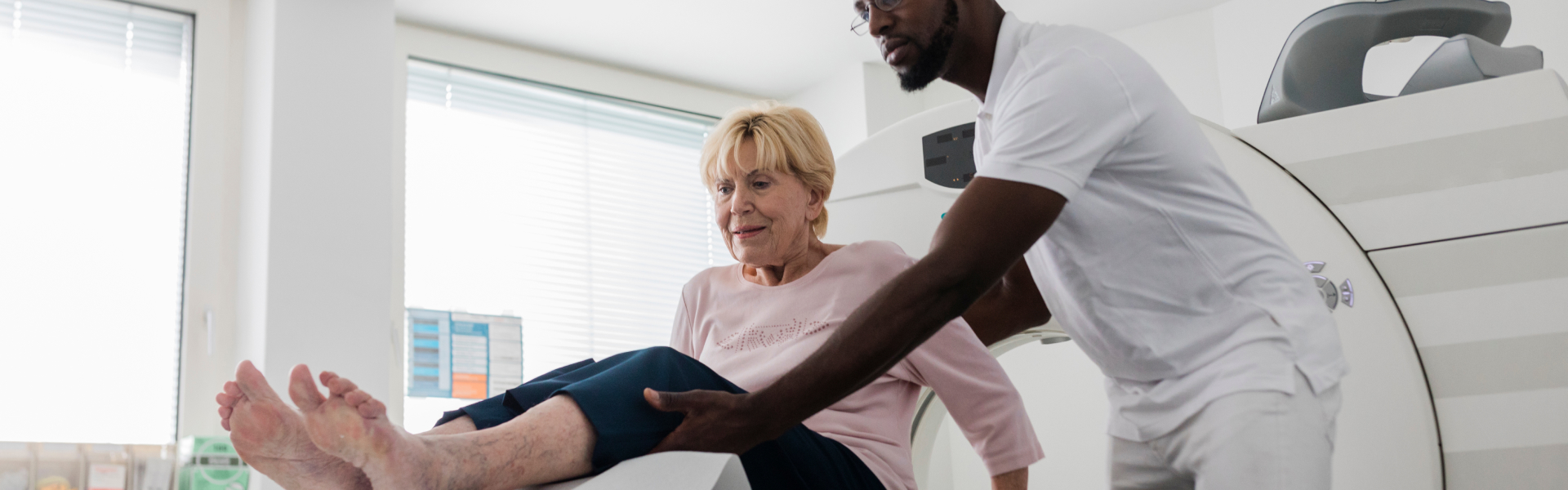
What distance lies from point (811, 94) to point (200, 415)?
2140mm

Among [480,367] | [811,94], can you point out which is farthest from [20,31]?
[811,94]

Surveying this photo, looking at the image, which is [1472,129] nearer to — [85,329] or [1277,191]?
[1277,191]

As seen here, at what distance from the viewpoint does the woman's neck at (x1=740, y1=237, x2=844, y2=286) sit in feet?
4.82

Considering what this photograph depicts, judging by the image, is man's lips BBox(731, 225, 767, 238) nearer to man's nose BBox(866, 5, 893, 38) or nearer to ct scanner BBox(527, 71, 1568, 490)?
man's nose BBox(866, 5, 893, 38)

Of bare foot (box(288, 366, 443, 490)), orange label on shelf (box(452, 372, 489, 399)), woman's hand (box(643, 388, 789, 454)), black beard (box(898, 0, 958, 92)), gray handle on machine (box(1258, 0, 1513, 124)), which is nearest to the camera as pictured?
bare foot (box(288, 366, 443, 490))

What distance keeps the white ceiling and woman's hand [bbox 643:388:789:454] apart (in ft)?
7.44

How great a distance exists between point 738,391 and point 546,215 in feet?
7.42

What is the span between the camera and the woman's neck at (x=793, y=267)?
1468 millimetres

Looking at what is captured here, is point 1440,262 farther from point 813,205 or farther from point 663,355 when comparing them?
point 663,355

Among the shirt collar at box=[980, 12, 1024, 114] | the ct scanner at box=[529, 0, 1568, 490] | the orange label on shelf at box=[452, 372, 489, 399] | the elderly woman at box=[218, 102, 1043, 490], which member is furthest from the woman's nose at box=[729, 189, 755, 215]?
the orange label on shelf at box=[452, 372, 489, 399]

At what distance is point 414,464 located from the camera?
2.92ft

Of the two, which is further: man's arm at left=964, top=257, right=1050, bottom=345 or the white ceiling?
the white ceiling

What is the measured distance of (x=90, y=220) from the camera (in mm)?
2607

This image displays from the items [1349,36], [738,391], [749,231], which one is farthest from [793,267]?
[1349,36]
